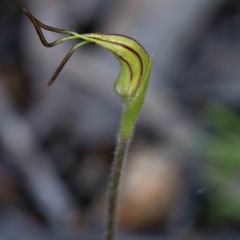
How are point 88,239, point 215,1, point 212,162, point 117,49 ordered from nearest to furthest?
1. point 117,49
2. point 88,239
3. point 212,162
4. point 215,1

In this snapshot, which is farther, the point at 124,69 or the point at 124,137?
the point at 124,137

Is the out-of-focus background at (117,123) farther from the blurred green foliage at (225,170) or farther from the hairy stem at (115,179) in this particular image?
the hairy stem at (115,179)

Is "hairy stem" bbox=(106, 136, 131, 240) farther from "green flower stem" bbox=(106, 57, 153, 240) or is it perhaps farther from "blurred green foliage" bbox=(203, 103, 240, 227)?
"blurred green foliage" bbox=(203, 103, 240, 227)

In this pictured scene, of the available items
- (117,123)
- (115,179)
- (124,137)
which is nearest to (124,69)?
(124,137)

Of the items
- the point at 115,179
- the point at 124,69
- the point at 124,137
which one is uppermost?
the point at 124,69

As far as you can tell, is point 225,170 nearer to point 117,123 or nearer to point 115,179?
point 117,123

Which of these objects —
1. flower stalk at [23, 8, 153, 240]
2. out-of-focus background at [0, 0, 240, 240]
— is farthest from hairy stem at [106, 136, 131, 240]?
out-of-focus background at [0, 0, 240, 240]

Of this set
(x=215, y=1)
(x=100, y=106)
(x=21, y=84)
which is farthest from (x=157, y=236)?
(x=215, y=1)

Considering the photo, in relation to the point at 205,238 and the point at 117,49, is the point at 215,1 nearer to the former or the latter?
the point at 205,238
